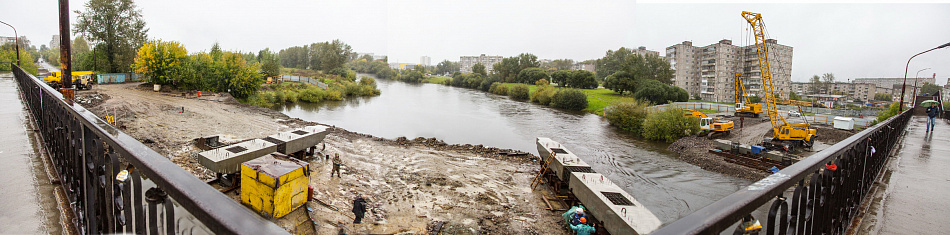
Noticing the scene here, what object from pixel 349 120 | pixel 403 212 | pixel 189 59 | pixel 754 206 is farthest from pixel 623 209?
pixel 189 59

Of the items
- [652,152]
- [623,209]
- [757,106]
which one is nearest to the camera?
[623,209]

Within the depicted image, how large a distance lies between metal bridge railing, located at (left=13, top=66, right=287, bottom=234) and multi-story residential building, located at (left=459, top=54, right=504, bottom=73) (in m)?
176

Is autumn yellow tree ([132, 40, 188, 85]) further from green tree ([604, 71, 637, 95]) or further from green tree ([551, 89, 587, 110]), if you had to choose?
green tree ([604, 71, 637, 95])

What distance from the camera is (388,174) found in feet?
51.5

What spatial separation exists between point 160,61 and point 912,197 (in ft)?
127

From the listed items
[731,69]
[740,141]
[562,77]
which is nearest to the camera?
[740,141]

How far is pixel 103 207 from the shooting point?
6.94 feet

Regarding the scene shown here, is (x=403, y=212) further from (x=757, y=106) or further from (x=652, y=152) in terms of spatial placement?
(x=757, y=106)

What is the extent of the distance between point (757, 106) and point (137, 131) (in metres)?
47.2

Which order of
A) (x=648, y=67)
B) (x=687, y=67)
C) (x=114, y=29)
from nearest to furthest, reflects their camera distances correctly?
(x=114, y=29) → (x=648, y=67) → (x=687, y=67)

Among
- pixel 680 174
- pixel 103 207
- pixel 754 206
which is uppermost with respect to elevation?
pixel 754 206

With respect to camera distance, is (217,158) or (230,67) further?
(230,67)

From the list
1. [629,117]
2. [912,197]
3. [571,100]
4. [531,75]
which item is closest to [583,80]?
[531,75]

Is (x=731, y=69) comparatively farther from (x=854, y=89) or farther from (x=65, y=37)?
(x=65, y=37)
